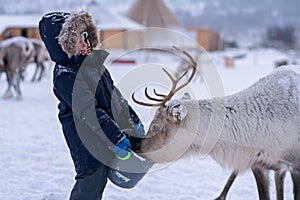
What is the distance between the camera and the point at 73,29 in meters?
2.63

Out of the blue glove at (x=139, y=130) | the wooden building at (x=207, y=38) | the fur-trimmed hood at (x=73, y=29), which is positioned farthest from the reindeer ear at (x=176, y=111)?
the wooden building at (x=207, y=38)

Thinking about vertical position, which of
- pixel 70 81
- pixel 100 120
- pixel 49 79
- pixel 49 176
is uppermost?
pixel 70 81

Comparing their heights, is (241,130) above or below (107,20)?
above

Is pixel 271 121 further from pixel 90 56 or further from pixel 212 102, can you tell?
pixel 90 56

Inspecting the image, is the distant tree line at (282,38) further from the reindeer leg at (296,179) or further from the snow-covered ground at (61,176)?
the reindeer leg at (296,179)

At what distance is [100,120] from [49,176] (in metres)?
1.81

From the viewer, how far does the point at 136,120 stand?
3074 millimetres

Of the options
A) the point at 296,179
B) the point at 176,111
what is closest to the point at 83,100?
the point at 176,111

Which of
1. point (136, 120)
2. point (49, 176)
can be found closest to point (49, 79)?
point (49, 176)

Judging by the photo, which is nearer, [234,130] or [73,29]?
[73,29]

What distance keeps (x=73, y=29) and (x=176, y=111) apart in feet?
2.95

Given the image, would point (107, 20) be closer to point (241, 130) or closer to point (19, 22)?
point (19, 22)

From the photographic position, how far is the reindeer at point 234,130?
3.06 m

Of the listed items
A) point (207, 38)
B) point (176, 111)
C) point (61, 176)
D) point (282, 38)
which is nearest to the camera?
point (176, 111)
